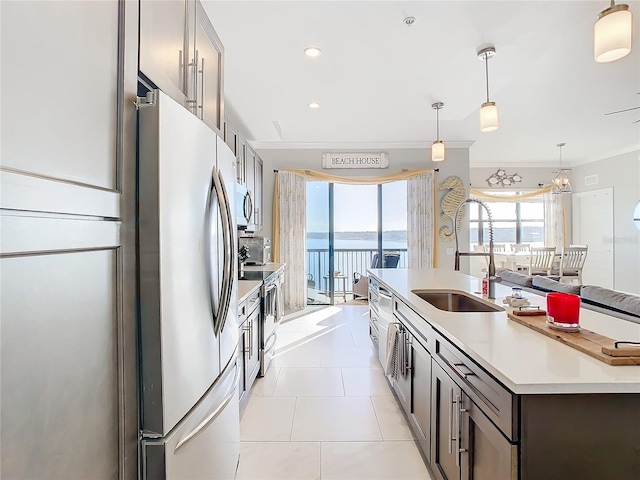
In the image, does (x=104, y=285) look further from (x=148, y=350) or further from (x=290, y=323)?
(x=290, y=323)

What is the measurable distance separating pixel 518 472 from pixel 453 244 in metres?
5.44

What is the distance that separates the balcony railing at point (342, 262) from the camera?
6594mm

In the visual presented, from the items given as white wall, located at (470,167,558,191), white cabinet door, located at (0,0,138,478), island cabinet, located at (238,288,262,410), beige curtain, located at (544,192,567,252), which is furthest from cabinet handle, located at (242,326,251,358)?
beige curtain, located at (544,192,567,252)

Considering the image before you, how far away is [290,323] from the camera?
17.1 ft

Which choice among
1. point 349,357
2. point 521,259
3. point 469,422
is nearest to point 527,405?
point 469,422

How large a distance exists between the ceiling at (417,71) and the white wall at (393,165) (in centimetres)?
30

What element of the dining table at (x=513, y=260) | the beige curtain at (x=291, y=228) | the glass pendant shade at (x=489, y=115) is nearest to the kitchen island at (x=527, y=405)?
the glass pendant shade at (x=489, y=115)

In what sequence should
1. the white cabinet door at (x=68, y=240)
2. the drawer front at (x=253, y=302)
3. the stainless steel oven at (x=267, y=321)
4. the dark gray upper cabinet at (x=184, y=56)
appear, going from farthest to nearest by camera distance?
the stainless steel oven at (x=267, y=321)
the drawer front at (x=253, y=302)
the dark gray upper cabinet at (x=184, y=56)
the white cabinet door at (x=68, y=240)

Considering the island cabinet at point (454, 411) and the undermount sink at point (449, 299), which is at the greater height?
the undermount sink at point (449, 299)

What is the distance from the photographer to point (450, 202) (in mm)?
6074

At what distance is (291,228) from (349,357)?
2.86 metres

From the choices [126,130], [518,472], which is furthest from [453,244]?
[126,130]

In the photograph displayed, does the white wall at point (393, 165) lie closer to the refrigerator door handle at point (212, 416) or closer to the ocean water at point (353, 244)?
the ocean water at point (353, 244)

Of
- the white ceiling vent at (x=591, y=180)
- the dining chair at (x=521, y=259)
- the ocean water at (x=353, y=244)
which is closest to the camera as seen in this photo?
the ocean water at (x=353, y=244)
